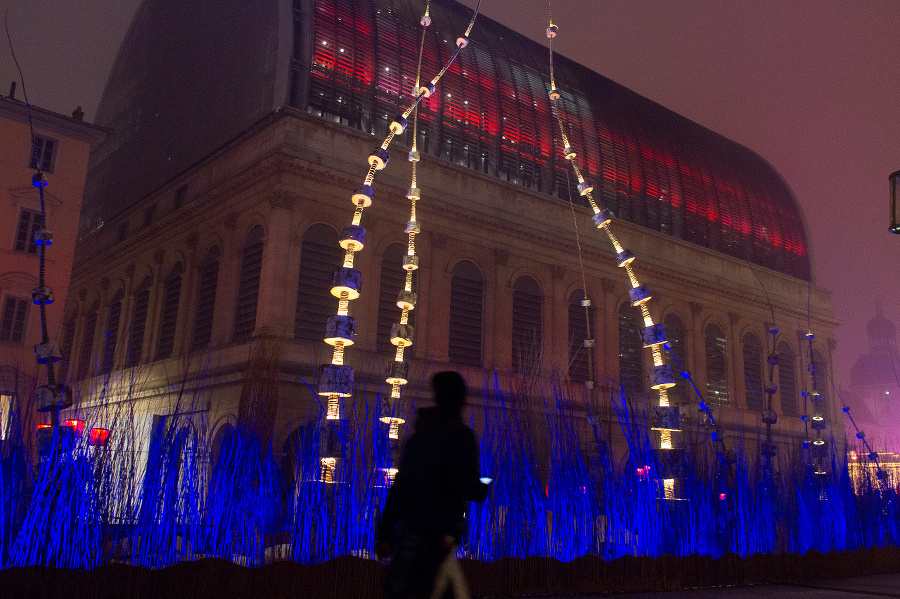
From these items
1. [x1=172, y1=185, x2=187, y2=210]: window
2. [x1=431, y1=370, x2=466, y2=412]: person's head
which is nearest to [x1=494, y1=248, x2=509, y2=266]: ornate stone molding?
[x1=172, y1=185, x2=187, y2=210]: window

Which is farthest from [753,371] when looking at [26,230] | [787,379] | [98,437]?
[98,437]

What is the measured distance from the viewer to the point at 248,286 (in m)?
21.8

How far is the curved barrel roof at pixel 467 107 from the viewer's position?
23531mm

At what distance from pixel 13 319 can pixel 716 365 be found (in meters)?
26.3

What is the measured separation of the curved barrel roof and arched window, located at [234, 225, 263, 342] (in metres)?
4.10

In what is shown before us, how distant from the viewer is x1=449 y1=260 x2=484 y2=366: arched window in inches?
943

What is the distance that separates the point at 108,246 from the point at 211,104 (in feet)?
25.0

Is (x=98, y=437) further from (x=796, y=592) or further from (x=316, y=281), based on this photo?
(x=316, y=281)

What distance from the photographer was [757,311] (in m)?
34.7

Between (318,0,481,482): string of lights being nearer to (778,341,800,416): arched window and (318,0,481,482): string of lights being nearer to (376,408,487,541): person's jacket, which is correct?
(376,408,487,541): person's jacket

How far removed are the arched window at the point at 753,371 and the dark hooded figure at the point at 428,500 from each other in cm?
3133

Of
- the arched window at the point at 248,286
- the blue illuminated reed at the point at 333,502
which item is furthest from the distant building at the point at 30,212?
the blue illuminated reed at the point at 333,502

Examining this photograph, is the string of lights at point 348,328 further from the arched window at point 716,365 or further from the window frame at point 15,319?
the arched window at point 716,365

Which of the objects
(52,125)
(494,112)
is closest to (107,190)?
(52,125)
